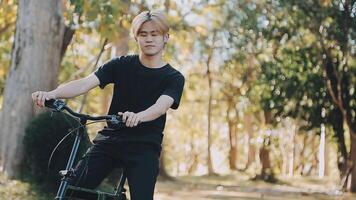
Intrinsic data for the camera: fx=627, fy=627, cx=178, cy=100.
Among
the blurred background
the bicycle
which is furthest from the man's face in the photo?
the blurred background

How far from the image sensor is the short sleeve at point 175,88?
3682mm

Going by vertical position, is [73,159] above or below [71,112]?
below

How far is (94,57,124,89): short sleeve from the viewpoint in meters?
3.79

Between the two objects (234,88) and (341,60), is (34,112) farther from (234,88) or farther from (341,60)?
(234,88)

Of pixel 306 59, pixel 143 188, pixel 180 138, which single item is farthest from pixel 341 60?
pixel 180 138

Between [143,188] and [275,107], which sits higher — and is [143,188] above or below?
below

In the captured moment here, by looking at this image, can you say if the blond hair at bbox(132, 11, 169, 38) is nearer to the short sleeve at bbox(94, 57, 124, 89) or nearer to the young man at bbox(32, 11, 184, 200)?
the young man at bbox(32, 11, 184, 200)

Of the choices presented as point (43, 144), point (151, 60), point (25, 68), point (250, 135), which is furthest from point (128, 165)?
point (250, 135)

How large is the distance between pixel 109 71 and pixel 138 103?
28cm

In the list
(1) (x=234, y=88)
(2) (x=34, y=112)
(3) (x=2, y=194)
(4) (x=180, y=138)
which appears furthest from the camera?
(4) (x=180, y=138)

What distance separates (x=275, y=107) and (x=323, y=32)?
356cm

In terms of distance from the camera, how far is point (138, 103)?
371 cm

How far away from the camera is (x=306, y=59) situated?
61.0 feet

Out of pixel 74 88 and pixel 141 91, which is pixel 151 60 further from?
pixel 74 88
